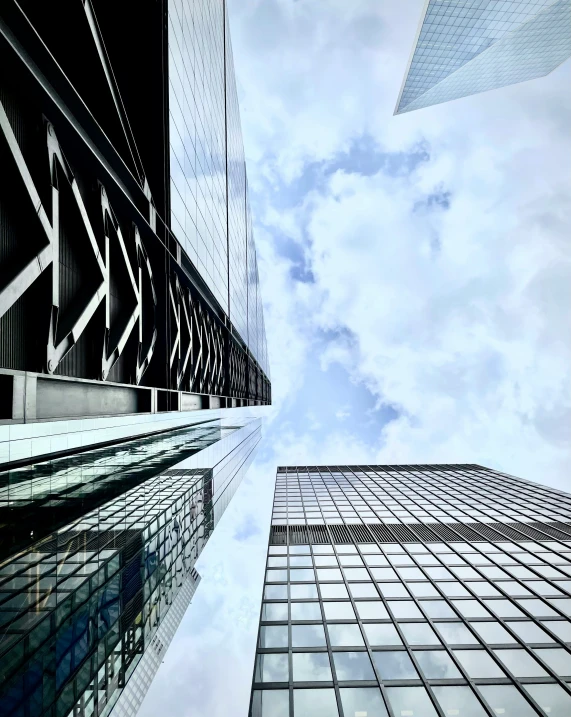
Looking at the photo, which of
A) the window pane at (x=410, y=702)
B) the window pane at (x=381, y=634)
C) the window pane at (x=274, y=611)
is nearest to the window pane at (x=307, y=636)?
the window pane at (x=274, y=611)

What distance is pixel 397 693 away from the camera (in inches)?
479

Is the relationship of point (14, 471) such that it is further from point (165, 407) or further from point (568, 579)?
point (568, 579)

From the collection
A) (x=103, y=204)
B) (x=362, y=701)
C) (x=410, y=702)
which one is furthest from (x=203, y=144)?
(x=410, y=702)

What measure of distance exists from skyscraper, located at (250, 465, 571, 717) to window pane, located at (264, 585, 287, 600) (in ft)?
0.31

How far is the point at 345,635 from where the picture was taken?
1486cm

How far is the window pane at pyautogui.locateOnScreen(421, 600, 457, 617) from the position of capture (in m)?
16.3

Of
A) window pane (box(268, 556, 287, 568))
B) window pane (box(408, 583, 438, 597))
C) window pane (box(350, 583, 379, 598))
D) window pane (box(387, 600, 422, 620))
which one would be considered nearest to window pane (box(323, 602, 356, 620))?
window pane (box(350, 583, 379, 598))

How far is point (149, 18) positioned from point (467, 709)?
26376mm

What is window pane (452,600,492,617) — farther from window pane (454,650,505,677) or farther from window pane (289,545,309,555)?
window pane (289,545,309,555)

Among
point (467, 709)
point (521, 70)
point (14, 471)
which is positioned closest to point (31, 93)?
point (14, 471)

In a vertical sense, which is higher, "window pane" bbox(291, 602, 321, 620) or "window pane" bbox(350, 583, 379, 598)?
"window pane" bbox(291, 602, 321, 620)

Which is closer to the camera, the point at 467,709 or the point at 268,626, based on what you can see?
the point at 467,709

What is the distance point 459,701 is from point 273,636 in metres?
6.49

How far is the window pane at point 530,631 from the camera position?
1477 centimetres
